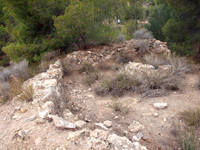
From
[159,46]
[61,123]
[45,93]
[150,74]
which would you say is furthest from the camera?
[159,46]

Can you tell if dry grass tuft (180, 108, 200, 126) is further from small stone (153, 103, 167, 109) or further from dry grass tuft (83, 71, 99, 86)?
dry grass tuft (83, 71, 99, 86)

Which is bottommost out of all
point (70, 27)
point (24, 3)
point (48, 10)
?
point (70, 27)

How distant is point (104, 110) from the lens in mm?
3590

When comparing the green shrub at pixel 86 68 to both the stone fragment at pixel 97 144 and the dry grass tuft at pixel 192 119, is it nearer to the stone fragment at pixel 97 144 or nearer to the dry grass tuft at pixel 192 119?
the dry grass tuft at pixel 192 119

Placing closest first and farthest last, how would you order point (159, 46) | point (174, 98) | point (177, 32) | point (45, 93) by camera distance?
point (45, 93), point (174, 98), point (159, 46), point (177, 32)

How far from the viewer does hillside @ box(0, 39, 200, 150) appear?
6.90 ft

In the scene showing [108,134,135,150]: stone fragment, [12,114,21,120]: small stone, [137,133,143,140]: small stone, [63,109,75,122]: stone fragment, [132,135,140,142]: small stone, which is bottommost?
[137,133,143,140]: small stone

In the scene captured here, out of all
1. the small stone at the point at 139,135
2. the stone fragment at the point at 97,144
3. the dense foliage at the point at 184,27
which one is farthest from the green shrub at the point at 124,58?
the stone fragment at the point at 97,144

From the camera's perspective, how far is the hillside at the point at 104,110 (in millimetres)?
2104

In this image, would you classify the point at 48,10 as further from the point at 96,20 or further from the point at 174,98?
the point at 174,98

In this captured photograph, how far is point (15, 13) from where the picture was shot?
22.0 ft

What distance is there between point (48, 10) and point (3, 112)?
5.29 meters

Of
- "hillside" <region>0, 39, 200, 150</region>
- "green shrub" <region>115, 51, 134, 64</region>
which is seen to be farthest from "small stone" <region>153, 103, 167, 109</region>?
"green shrub" <region>115, 51, 134, 64</region>

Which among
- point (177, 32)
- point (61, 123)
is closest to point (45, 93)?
point (61, 123)
